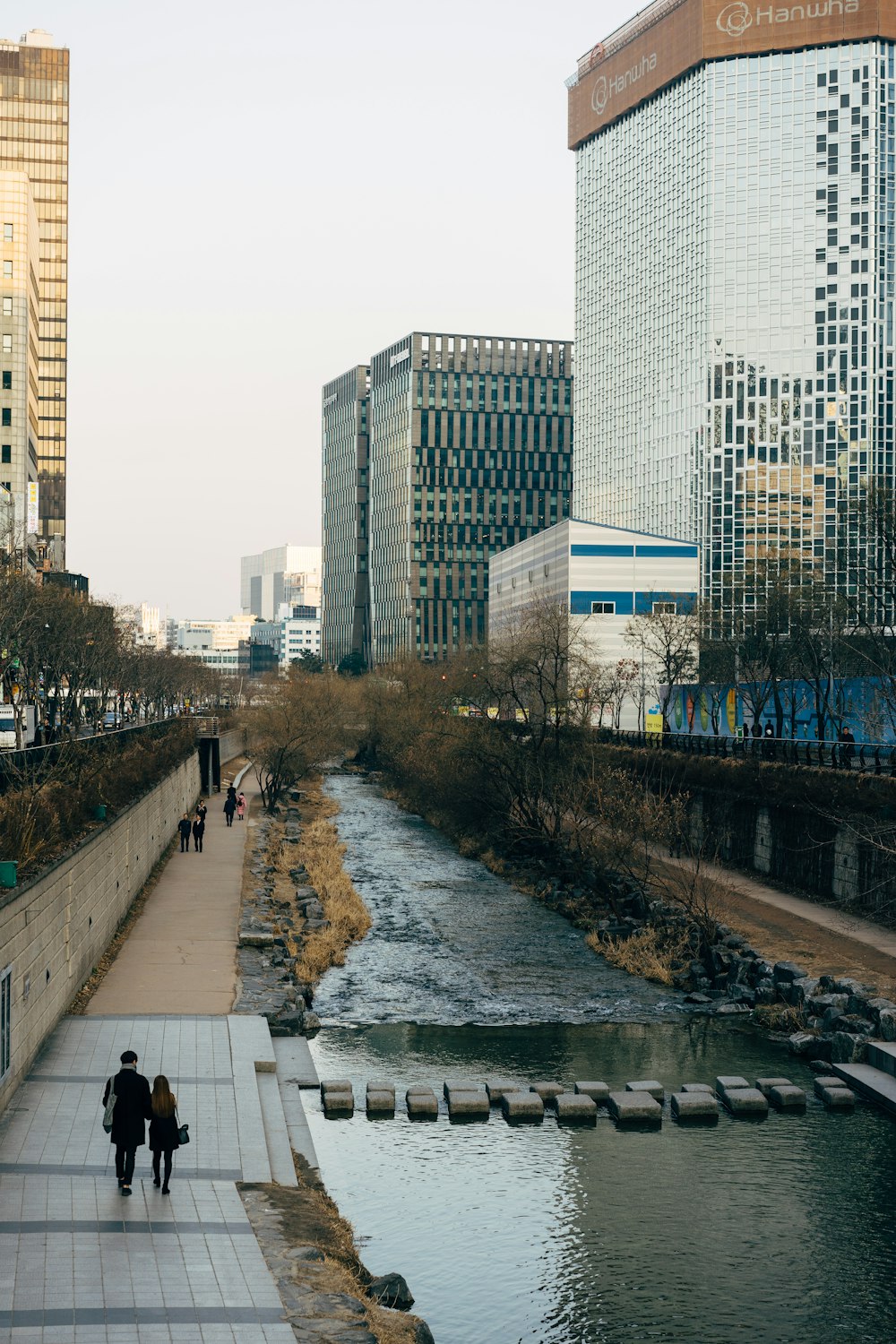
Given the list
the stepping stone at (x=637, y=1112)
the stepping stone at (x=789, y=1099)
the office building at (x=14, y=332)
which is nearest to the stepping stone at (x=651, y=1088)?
the stepping stone at (x=637, y=1112)

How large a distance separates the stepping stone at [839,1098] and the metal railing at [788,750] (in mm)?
21431

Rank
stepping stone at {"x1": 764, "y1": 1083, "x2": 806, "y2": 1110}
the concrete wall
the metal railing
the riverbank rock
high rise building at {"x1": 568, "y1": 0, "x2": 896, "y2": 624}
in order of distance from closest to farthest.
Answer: the riverbank rock, the concrete wall, stepping stone at {"x1": 764, "y1": 1083, "x2": 806, "y2": 1110}, the metal railing, high rise building at {"x1": 568, "y1": 0, "x2": 896, "y2": 624}

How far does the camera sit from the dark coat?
653 inches

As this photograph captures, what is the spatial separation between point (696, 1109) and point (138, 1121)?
11.1 metres

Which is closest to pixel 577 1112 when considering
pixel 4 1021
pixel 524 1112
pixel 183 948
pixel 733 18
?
pixel 524 1112

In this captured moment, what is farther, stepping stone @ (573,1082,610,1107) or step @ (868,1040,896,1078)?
step @ (868,1040,896,1078)

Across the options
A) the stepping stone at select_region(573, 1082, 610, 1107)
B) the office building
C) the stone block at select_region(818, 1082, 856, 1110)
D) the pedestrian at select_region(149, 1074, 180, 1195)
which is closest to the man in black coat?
the pedestrian at select_region(149, 1074, 180, 1195)

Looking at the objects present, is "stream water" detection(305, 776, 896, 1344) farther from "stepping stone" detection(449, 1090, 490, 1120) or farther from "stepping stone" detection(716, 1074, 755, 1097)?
"stepping stone" detection(716, 1074, 755, 1097)

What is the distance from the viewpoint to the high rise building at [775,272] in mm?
155500

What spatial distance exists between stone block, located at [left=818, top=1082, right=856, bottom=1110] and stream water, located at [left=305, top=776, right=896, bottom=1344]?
0.79ft

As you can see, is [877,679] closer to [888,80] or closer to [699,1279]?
[699,1279]

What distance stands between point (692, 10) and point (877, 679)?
124929 mm

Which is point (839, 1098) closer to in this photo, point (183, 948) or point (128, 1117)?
point (128, 1117)

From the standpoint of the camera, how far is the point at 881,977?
111 feet
